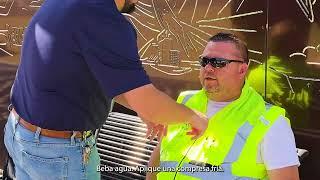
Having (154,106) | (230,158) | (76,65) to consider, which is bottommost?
(230,158)

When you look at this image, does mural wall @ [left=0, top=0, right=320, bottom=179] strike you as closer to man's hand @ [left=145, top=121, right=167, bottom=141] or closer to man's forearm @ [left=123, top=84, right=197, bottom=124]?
man's hand @ [left=145, top=121, right=167, bottom=141]

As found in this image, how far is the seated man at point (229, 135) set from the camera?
2.34 meters

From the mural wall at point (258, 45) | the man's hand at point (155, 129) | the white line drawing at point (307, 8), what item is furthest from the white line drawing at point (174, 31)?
the man's hand at point (155, 129)

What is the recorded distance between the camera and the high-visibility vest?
2381 mm

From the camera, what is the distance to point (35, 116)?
2.17m

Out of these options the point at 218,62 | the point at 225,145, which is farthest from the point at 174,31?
the point at 225,145

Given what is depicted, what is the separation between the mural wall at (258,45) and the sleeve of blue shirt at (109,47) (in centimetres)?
112

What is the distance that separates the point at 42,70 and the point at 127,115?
1707 millimetres

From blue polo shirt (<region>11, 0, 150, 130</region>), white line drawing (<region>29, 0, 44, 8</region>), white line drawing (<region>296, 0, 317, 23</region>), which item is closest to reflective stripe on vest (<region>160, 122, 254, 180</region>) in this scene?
blue polo shirt (<region>11, 0, 150, 130</region>)

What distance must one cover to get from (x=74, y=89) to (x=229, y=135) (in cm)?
77

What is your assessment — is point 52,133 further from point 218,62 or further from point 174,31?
point 174,31

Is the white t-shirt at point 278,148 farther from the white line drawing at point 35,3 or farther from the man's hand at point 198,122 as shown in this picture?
the white line drawing at point 35,3

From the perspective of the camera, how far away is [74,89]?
2.10 meters

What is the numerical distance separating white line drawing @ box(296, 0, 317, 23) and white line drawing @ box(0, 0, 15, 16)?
2.39m
